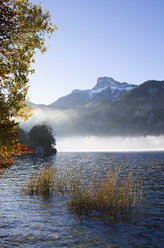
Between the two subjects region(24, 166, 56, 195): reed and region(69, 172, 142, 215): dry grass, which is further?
region(24, 166, 56, 195): reed

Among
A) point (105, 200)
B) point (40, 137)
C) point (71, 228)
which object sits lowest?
point (71, 228)

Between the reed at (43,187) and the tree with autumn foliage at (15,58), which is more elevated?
the tree with autumn foliage at (15,58)

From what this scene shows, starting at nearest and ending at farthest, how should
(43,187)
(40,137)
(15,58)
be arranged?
(15,58) → (43,187) → (40,137)

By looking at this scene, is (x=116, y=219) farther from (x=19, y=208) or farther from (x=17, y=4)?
(x=17, y=4)

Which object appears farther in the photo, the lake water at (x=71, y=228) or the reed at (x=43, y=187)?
the reed at (x=43, y=187)

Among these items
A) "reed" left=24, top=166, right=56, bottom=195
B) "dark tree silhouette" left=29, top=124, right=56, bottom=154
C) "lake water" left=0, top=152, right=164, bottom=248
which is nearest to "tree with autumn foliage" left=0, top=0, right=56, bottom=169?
"lake water" left=0, top=152, right=164, bottom=248

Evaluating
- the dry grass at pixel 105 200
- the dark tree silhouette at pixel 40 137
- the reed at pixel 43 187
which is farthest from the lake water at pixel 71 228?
the dark tree silhouette at pixel 40 137

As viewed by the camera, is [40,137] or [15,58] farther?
[40,137]

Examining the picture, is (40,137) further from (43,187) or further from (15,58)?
(15,58)

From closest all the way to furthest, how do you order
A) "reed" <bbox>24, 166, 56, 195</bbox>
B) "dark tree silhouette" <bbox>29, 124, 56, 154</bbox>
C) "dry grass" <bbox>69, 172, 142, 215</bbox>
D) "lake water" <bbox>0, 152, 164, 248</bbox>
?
"lake water" <bbox>0, 152, 164, 248</bbox>
"dry grass" <bbox>69, 172, 142, 215</bbox>
"reed" <bbox>24, 166, 56, 195</bbox>
"dark tree silhouette" <bbox>29, 124, 56, 154</bbox>

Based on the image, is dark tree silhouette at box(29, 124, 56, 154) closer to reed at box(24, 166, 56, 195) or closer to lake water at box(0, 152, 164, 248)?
reed at box(24, 166, 56, 195)

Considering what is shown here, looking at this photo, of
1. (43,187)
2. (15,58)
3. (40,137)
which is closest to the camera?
(15,58)

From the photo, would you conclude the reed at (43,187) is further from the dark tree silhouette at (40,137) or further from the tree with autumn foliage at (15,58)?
the dark tree silhouette at (40,137)

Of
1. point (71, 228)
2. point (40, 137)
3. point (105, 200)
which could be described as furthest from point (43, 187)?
point (40, 137)
